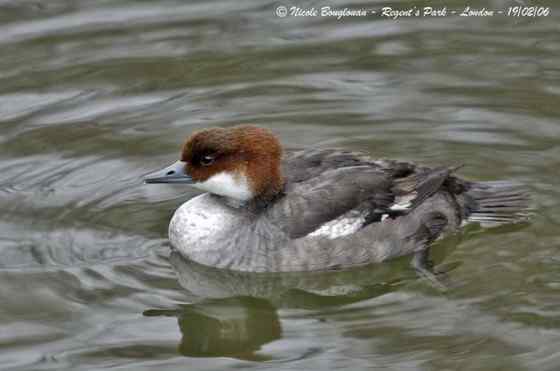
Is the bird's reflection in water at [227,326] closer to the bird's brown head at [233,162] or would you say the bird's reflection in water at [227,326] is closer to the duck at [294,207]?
the duck at [294,207]

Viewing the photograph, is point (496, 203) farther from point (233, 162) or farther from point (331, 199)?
point (233, 162)

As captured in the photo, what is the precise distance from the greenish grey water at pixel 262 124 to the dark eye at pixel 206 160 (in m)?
0.83

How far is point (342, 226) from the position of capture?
27.7 ft

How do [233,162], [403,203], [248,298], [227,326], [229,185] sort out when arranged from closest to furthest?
[227,326]
[248,298]
[233,162]
[229,185]
[403,203]

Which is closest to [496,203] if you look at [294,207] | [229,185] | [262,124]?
[294,207]

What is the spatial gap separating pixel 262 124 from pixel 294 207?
2.50 metres

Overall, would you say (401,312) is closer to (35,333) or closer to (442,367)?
(442,367)

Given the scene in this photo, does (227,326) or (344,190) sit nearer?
(227,326)

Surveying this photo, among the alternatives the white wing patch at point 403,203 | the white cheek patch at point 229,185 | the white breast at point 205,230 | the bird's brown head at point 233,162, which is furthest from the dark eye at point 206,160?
the white wing patch at point 403,203

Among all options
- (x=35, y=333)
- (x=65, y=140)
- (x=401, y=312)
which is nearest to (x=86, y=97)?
(x=65, y=140)

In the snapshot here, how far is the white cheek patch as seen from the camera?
8398 mm

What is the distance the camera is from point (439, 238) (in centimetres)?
893

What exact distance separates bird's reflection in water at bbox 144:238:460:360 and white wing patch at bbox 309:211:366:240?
30 centimetres

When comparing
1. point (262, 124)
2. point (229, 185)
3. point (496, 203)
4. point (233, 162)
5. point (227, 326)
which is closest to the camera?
point (227, 326)
